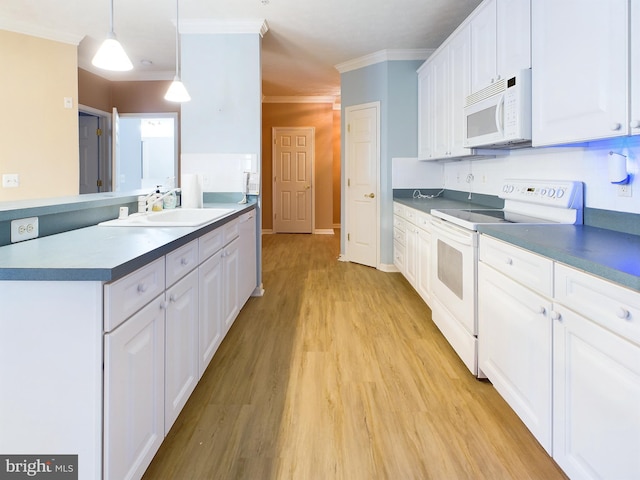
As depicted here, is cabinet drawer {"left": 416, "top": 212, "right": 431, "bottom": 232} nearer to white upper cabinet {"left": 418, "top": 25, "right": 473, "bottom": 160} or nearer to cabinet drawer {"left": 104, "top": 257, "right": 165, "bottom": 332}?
white upper cabinet {"left": 418, "top": 25, "right": 473, "bottom": 160}

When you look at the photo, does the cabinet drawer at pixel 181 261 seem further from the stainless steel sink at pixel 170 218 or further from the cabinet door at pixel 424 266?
the cabinet door at pixel 424 266

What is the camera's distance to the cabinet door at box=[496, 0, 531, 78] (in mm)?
2240

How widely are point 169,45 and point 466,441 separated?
488 centimetres

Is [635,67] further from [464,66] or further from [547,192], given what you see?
[464,66]

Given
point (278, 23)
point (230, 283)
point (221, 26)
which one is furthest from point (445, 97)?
point (230, 283)

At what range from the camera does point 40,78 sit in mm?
4195

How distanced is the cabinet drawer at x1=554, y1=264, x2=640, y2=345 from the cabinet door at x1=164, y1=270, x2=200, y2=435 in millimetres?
1424

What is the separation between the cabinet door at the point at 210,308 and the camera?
2.05 metres

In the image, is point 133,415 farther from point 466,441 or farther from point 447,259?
point 447,259

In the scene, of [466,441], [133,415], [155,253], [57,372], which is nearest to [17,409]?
[57,372]

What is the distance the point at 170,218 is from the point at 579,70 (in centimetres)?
244

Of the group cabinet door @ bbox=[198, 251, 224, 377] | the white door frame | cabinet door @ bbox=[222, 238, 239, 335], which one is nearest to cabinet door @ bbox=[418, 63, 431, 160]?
the white door frame

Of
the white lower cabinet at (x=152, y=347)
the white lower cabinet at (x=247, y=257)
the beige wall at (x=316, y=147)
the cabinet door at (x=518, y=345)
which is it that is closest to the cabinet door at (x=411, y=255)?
the white lower cabinet at (x=247, y=257)

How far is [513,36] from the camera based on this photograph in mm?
2389
